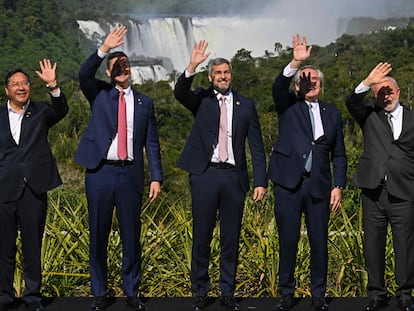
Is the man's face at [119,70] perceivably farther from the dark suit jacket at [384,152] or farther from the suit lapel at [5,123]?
the dark suit jacket at [384,152]

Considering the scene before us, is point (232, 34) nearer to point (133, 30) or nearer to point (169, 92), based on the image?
point (133, 30)

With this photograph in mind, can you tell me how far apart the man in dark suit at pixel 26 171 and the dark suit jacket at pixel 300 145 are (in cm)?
110

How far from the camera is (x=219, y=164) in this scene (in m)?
4.22

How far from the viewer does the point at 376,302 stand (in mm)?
4320

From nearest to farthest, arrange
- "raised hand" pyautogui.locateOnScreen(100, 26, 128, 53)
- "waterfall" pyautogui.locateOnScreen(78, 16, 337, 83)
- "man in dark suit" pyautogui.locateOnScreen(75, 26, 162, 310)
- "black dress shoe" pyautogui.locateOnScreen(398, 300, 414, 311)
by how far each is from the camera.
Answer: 1. "raised hand" pyautogui.locateOnScreen(100, 26, 128, 53)
2. "man in dark suit" pyautogui.locateOnScreen(75, 26, 162, 310)
3. "black dress shoe" pyautogui.locateOnScreen(398, 300, 414, 311)
4. "waterfall" pyautogui.locateOnScreen(78, 16, 337, 83)

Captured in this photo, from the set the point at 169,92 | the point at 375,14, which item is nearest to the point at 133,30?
the point at 375,14

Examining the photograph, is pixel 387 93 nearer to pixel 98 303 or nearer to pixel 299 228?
pixel 299 228

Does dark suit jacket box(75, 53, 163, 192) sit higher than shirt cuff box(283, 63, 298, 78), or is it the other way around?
shirt cuff box(283, 63, 298, 78)

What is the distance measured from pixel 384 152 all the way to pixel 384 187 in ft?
0.58

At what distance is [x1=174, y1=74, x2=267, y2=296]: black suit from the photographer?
4215 millimetres

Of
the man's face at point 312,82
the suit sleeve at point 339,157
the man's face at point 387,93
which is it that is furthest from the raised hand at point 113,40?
the man's face at point 387,93

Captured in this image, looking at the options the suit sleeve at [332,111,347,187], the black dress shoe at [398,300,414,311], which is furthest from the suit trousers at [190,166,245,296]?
the black dress shoe at [398,300,414,311]

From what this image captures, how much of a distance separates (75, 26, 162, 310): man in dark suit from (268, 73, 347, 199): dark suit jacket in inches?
24.7

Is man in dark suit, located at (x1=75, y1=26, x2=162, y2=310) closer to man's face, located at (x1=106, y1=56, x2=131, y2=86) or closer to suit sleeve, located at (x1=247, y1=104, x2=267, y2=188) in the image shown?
man's face, located at (x1=106, y1=56, x2=131, y2=86)
